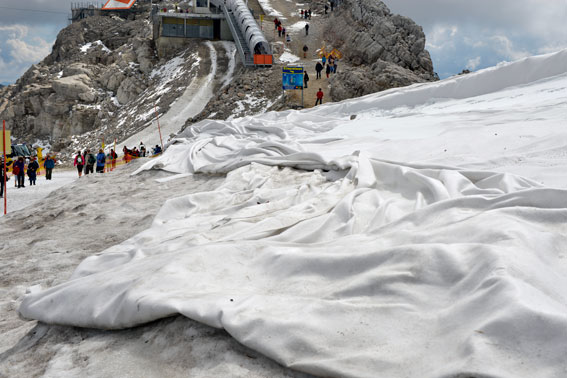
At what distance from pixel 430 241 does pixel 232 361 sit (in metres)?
1.53

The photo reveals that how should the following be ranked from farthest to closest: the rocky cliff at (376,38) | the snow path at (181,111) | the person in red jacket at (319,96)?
the rocky cliff at (376,38) < the snow path at (181,111) < the person in red jacket at (319,96)

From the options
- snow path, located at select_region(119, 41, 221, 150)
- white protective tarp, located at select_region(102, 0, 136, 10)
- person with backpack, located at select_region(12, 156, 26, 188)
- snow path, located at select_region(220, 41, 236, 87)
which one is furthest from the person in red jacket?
white protective tarp, located at select_region(102, 0, 136, 10)

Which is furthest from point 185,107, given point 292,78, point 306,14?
point 306,14

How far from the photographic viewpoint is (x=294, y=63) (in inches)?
1113

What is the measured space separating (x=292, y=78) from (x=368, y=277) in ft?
60.2

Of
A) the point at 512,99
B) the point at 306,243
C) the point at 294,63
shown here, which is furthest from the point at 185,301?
the point at 294,63

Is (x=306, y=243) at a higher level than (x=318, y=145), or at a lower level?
lower

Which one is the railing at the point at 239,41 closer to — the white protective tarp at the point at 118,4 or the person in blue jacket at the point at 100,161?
the white protective tarp at the point at 118,4

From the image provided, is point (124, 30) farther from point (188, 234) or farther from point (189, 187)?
point (188, 234)

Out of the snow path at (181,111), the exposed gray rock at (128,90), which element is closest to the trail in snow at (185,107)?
the snow path at (181,111)

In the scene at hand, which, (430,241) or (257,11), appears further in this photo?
(257,11)

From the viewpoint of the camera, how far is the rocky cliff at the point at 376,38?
26.3m

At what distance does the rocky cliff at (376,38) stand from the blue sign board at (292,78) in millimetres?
1780

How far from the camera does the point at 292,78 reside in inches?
798
